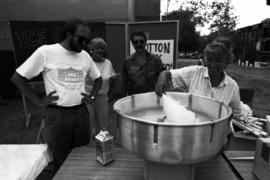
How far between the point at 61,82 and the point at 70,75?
0.28 feet

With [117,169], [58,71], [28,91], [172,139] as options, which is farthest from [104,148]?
[28,91]

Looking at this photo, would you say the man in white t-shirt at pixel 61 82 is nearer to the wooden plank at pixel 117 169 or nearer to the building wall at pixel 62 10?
the wooden plank at pixel 117 169

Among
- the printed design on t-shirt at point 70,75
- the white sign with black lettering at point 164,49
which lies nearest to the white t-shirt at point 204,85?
the printed design on t-shirt at point 70,75

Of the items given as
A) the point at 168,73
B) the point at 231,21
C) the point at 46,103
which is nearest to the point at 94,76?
Result: the point at 46,103

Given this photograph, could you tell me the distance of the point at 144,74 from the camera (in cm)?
251

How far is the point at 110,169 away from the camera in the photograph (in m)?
1.28

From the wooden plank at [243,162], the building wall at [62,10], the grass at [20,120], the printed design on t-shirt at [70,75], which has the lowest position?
the grass at [20,120]

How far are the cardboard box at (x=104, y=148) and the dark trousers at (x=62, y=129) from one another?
546 millimetres

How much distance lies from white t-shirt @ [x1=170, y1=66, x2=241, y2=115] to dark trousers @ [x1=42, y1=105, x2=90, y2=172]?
2.67 feet

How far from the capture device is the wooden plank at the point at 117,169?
1205mm

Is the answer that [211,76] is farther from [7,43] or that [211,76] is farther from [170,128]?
[7,43]

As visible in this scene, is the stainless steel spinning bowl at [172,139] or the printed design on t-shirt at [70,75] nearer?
the stainless steel spinning bowl at [172,139]

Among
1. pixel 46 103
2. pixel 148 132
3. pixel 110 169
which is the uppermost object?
pixel 148 132

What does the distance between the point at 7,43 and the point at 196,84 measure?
6265mm
